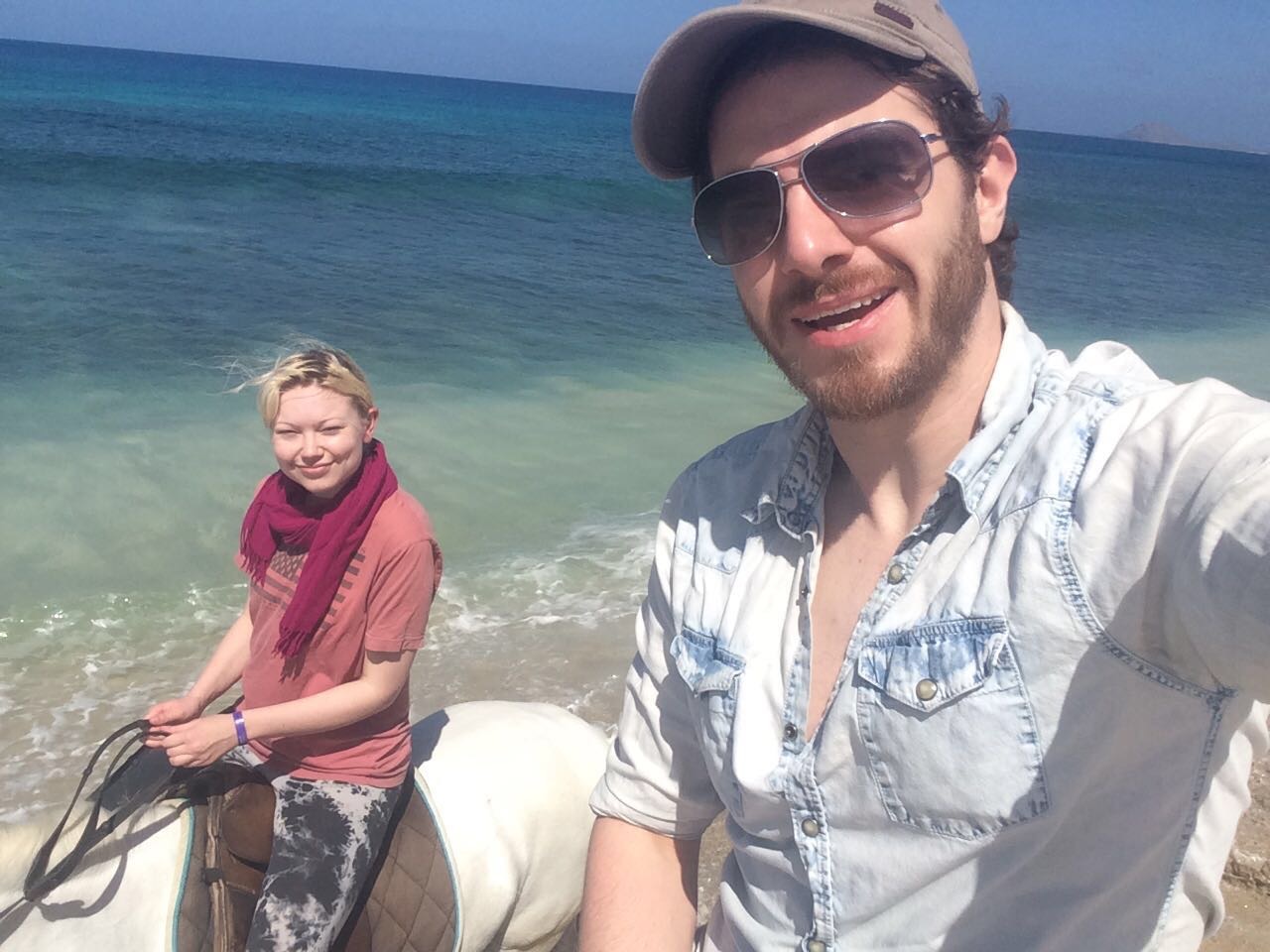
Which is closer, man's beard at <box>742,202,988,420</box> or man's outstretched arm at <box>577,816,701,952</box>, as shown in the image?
man's beard at <box>742,202,988,420</box>

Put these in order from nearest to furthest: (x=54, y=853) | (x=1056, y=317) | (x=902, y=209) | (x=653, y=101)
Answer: (x=902, y=209) → (x=653, y=101) → (x=54, y=853) → (x=1056, y=317)

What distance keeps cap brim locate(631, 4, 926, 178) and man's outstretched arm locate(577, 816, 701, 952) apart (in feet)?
3.89

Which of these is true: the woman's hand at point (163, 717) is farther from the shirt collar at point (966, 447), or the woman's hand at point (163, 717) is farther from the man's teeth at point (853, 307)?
the man's teeth at point (853, 307)

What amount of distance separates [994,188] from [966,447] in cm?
55

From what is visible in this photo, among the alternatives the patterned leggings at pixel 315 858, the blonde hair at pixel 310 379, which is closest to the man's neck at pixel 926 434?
the blonde hair at pixel 310 379

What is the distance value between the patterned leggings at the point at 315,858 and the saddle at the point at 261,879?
44mm

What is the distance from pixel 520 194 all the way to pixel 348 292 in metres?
14.5

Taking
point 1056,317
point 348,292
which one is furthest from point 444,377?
point 1056,317

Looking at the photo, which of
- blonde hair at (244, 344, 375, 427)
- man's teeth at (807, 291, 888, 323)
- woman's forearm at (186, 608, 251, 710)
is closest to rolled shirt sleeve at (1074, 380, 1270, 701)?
man's teeth at (807, 291, 888, 323)

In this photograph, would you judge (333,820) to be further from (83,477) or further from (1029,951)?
(83,477)

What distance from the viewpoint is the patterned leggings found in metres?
2.39

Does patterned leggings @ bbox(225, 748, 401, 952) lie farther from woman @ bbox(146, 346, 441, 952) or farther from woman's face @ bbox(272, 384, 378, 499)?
woman's face @ bbox(272, 384, 378, 499)

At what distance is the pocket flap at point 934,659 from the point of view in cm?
136

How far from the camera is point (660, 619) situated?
1896mm
